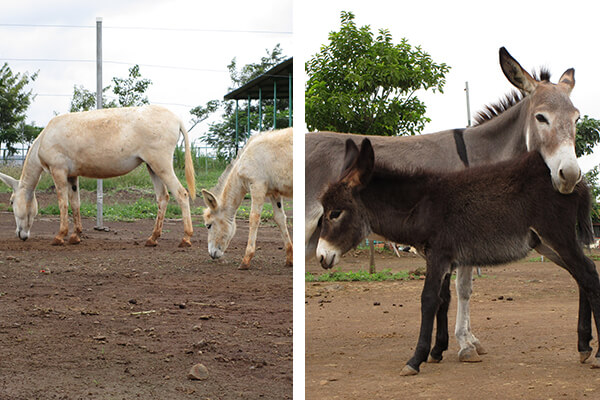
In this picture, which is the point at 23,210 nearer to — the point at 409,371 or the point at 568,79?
the point at 409,371

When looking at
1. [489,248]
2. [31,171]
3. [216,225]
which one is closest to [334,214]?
[489,248]

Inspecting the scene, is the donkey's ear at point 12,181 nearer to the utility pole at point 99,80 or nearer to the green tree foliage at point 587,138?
the utility pole at point 99,80

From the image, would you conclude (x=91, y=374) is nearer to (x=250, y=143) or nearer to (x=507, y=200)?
(x=507, y=200)

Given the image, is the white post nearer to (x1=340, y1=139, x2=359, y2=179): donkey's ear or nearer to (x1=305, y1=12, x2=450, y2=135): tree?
(x1=305, y1=12, x2=450, y2=135): tree

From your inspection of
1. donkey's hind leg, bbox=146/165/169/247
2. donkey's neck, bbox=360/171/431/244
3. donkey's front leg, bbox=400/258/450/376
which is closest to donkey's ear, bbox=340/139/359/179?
donkey's neck, bbox=360/171/431/244

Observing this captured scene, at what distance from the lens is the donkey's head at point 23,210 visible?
23.8ft

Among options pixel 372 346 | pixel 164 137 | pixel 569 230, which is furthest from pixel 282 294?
pixel 164 137

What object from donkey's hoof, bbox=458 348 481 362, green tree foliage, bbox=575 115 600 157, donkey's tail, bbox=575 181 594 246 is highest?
green tree foliage, bbox=575 115 600 157

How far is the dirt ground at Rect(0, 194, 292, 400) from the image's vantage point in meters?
2.73

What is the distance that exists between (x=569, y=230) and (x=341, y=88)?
4.79 meters

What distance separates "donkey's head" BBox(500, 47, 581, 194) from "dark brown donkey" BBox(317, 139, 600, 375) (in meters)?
0.12

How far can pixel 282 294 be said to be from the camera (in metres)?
4.50

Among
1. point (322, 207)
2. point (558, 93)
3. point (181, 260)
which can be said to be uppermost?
point (558, 93)

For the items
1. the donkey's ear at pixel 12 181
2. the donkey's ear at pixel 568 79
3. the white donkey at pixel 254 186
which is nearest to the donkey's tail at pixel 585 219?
the donkey's ear at pixel 568 79
